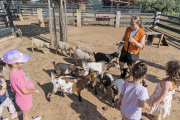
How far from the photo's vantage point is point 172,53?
7672 mm

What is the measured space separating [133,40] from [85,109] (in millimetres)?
2404

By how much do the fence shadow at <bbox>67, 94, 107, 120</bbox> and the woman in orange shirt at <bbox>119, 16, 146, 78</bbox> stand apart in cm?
183

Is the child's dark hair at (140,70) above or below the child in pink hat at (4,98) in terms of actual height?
above

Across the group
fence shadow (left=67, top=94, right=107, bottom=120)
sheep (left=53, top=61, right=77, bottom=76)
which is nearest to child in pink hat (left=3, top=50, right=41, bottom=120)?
fence shadow (left=67, top=94, right=107, bottom=120)

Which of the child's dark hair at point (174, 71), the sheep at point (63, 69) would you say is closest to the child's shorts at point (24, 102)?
the sheep at point (63, 69)

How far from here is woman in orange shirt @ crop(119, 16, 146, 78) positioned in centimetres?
328

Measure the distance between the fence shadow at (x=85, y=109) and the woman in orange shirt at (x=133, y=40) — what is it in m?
1.83

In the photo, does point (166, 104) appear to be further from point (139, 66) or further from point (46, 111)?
point (46, 111)

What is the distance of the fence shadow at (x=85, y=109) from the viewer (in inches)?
133

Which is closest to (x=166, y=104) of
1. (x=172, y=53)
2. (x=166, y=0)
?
(x=172, y=53)

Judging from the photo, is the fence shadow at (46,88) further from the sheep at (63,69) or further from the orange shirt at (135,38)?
the orange shirt at (135,38)

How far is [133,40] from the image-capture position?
3.26 metres

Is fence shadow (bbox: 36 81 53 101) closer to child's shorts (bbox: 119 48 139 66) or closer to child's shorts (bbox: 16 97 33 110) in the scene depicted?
child's shorts (bbox: 16 97 33 110)

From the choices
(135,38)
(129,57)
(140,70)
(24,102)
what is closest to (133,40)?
(135,38)
